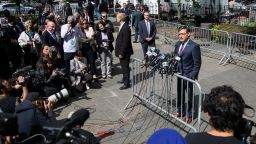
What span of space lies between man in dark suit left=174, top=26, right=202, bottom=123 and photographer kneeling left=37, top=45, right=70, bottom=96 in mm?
3059

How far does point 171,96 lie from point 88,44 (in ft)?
11.2

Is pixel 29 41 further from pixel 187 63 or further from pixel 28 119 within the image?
pixel 28 119

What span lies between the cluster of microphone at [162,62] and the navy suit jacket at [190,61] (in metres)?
0.11

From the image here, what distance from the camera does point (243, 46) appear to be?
39.8 ft

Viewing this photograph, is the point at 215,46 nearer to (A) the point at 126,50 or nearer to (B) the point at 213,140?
(A) the point at 126,50

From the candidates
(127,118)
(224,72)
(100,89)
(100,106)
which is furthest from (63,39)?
(224,72)

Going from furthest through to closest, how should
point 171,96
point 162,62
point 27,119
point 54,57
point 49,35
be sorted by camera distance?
point 49,35, point 54,57, point 171,96, point 162,62, point 27,119

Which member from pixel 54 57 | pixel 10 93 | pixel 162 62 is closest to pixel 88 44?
pixel 54 57

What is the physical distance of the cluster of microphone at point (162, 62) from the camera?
24.0 ft

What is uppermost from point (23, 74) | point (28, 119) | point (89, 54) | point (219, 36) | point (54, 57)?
point (219, 36)

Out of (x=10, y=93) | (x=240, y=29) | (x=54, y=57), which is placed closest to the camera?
(x=10, y=93)

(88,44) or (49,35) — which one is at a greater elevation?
(49,35)

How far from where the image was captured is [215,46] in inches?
525

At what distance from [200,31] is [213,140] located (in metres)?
11.0
